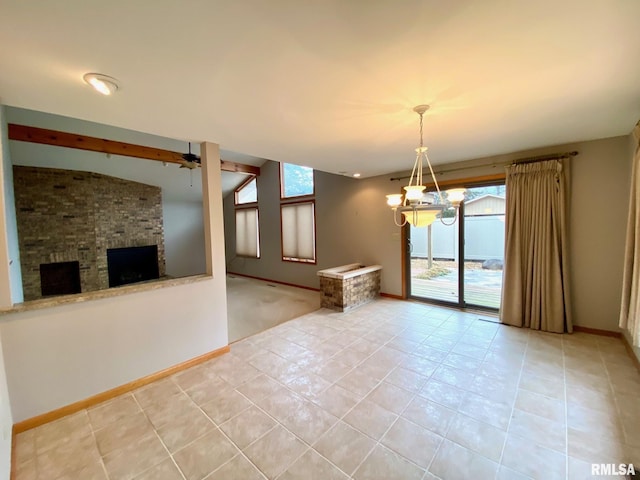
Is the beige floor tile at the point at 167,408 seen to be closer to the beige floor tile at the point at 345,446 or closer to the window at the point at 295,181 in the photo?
the beige floor tile at the point at 345,446

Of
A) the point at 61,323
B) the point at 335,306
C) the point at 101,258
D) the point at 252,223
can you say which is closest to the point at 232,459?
the point at 61,323

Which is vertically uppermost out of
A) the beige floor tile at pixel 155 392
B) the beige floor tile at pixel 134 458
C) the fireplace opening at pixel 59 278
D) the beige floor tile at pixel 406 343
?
the fireplace opening at pixel 59 278

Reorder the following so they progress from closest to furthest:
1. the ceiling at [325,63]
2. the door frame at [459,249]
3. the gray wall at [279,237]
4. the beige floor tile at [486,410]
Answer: the ceiling at [325,63], the beige floor tile at [486,410], the door frame at [459,249], the gray wall at [279,237]

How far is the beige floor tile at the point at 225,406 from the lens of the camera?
6.66ft

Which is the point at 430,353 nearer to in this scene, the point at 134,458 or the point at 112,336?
the point at 134,458

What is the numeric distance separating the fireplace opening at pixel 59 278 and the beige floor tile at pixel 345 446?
6393 millimetres

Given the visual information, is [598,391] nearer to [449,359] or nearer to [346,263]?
[449,359]

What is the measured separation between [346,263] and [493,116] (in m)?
3.86

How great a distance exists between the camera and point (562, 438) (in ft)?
5.76

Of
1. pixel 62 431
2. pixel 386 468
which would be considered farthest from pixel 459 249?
pixel 62 431

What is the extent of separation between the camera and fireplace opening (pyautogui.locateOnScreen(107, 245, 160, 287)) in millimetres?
6199

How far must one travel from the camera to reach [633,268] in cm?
A: 236

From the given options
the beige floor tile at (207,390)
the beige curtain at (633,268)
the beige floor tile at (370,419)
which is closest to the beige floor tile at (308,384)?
the beige floor tile at (370,419)

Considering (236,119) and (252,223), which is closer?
(236,119)
